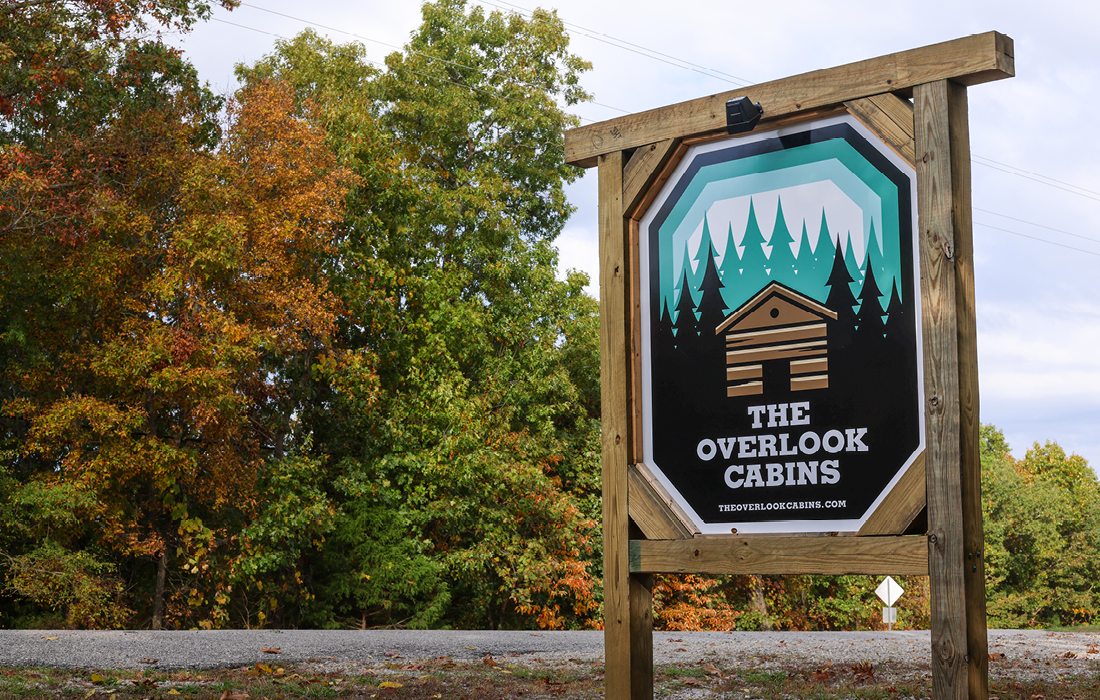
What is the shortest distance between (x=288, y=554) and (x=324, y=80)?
35.8ft

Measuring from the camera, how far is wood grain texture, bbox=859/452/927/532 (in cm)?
435

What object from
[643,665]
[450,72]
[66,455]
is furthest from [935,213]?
[450,72]

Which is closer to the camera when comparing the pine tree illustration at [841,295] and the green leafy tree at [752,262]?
the pine tree illustration at [841,295]

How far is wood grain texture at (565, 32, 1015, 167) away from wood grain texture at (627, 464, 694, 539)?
5.13ft

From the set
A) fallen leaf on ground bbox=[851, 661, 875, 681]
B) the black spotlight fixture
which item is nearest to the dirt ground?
fallen leaf on ground bbox=[851, 661, 875, 681]

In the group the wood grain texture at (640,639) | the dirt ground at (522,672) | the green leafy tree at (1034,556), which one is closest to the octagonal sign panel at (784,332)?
the wood grain texture at (640,639)

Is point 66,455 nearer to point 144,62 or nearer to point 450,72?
point 144,62

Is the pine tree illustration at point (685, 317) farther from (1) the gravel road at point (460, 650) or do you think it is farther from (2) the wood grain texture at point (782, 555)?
(1) the gravel road at point (460, 650)

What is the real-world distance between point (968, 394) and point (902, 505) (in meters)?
0.50

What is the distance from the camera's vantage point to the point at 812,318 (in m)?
4.67

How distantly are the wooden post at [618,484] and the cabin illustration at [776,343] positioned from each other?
54cm

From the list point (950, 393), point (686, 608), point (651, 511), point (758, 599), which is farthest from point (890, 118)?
point (758, 599)

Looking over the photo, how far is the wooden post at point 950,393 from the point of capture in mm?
4203

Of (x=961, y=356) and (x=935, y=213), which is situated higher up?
(x=935, y=213)
